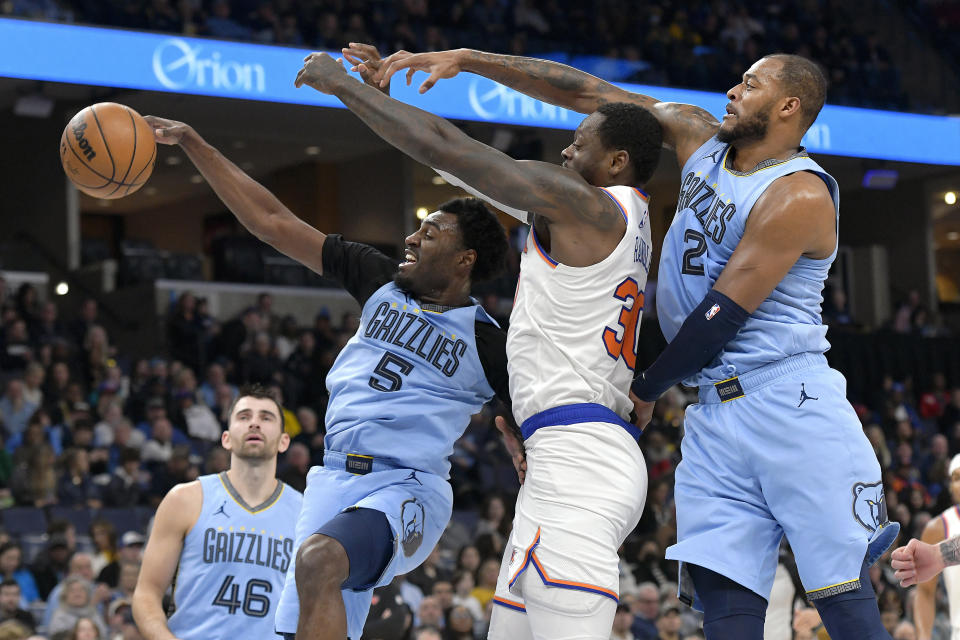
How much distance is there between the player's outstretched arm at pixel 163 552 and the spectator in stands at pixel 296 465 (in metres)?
5.50

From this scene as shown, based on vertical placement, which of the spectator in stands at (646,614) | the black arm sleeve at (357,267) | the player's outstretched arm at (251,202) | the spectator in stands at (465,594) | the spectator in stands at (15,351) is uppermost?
the spectator in stands at (15,351)

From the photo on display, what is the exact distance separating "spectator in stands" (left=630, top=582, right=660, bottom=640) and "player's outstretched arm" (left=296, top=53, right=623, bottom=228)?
7172mm

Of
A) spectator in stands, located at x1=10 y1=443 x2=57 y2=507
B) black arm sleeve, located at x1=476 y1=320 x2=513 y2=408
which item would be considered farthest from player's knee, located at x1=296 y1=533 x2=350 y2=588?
spectator in stands, located at x1=10 y1=443 x2=57 y2=507

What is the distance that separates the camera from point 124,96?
16.6 meters

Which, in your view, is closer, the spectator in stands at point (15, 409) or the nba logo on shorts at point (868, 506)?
the nba logo on shorts at point (868, 506)

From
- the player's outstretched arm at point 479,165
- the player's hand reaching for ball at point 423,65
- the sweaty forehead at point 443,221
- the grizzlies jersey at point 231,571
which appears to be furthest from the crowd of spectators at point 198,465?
the player's hand reaching for ball at point 423,65

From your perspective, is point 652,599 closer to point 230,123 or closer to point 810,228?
point 810,228

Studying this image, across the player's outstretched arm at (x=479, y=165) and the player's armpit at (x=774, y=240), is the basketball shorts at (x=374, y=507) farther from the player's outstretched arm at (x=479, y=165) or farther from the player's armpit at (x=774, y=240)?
the player's armpit at (x=774, y=240)

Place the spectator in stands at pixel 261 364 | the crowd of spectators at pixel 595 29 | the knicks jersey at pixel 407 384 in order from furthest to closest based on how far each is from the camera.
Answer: the crowd of spectators at pixel 595 29, the spectator in stands at pixel 261 364, the knicks jersey at pixel 407 384

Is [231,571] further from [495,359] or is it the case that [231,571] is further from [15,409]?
[15,409]

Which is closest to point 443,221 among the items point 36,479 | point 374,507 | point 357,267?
point 357,267

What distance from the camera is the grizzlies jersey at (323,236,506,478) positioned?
451cm

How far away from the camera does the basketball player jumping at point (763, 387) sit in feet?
12.3

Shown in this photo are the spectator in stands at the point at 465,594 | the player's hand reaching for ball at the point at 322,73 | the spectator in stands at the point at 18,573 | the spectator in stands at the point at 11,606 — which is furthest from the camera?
the spectator in stands at the point at 465,594
